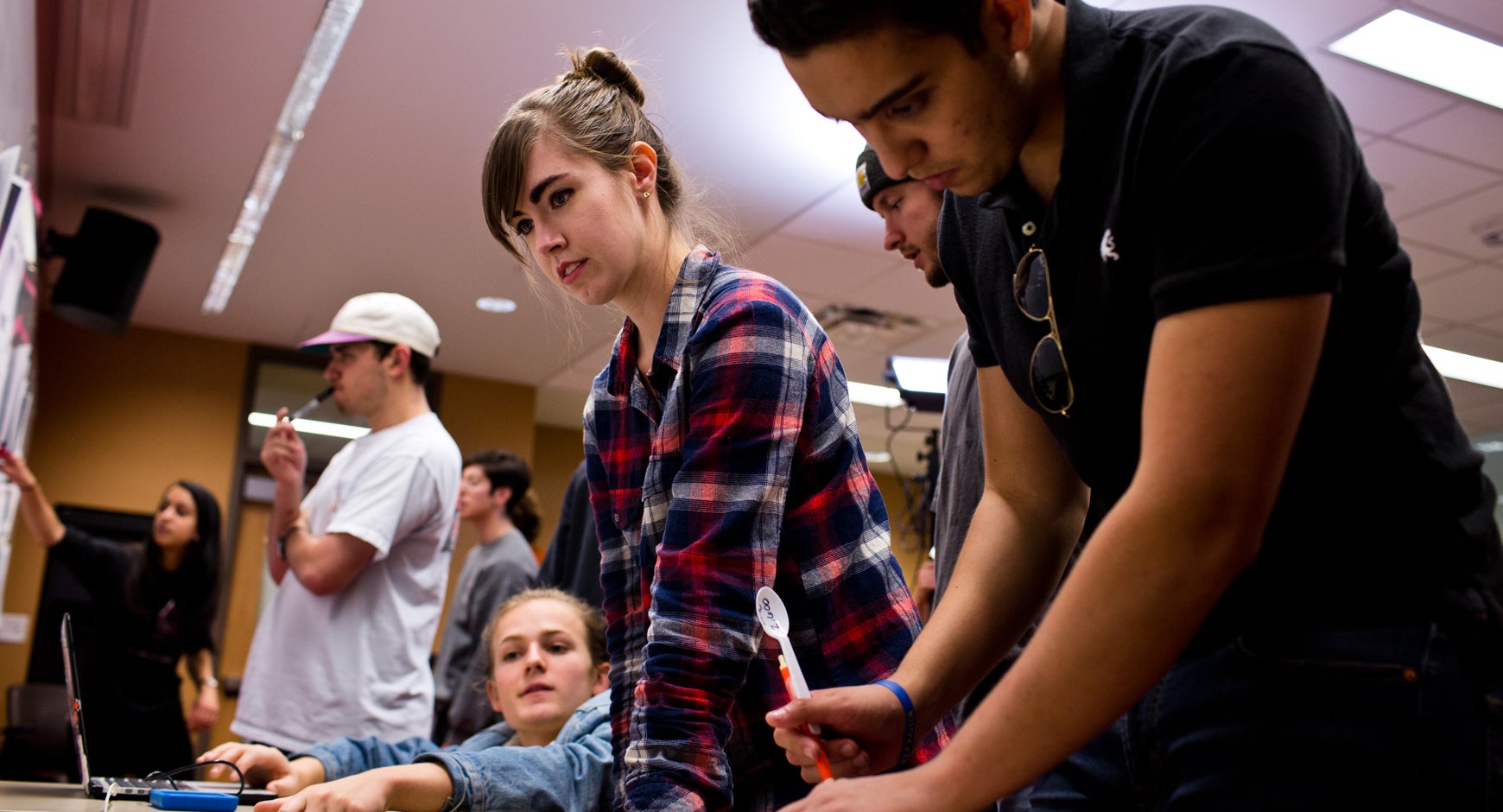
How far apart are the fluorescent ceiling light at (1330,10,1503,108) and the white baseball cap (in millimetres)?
2735

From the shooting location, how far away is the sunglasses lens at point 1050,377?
2.62 feet

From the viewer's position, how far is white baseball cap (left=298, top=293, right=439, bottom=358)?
258 cm

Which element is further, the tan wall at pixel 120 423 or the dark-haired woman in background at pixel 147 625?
the tan wall at pixel 120 423

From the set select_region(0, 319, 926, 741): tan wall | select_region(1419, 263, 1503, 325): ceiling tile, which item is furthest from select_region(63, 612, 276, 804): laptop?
select_region(0, 319, 926, 741): tan wall

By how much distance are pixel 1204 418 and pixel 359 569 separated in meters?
1.98

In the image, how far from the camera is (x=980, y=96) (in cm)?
75

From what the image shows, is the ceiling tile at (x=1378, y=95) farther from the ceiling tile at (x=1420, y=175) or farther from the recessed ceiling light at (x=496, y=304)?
the recessed ceiling light at (x=496, y=304)

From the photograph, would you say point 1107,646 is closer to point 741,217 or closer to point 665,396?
point 665,396

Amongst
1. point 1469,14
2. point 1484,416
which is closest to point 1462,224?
point 1469,14

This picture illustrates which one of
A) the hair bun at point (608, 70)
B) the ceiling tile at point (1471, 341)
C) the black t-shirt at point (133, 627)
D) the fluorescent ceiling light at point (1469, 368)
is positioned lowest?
the fluorescent ceiling light at point (1469, 368)

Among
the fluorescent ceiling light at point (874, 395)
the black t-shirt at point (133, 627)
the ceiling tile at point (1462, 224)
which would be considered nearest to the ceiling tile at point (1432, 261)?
the ceiling tile at point (1462, 224)

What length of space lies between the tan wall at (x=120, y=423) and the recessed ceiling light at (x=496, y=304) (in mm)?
1825

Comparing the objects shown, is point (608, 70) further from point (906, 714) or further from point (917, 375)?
point (917, 375)

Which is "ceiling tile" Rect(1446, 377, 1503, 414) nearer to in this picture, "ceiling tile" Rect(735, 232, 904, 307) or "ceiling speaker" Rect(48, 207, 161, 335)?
"ceiling tile" Rect(735, 232, 904, 307)
